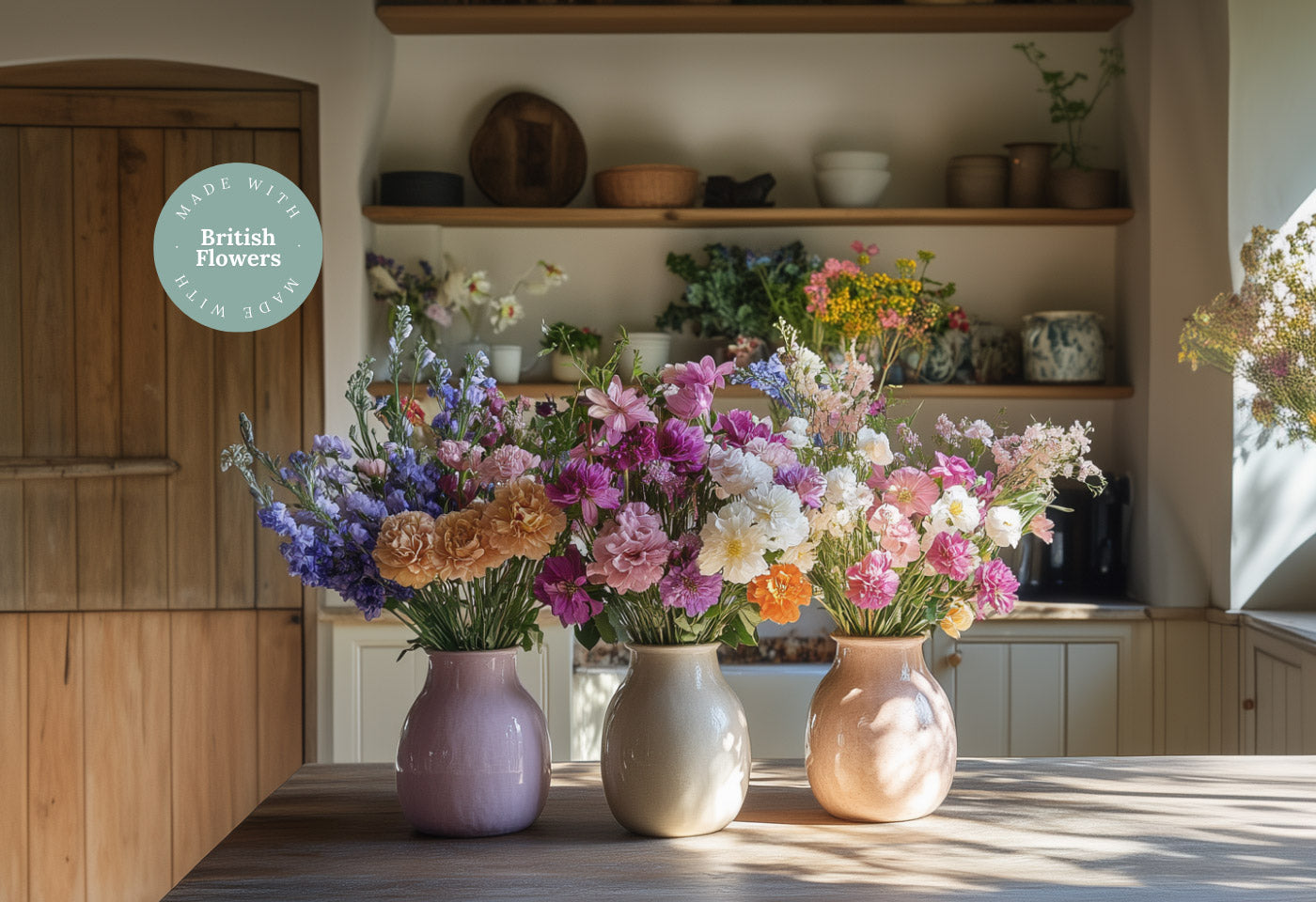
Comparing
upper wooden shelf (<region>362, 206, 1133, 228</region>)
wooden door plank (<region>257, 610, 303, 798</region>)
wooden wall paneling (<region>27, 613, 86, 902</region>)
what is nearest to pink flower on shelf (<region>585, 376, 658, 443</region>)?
upper wooden shelf (<region>362, 206, 1133, 228</region>)

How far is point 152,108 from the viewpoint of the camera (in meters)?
3.12

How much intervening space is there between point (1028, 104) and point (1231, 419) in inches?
44.5

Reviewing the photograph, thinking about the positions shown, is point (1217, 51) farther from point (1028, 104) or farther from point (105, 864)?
point (105, 864)

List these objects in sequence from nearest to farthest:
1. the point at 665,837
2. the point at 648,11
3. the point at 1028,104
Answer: the point at 665,837 → the point at 648,11 → the point at 1028,104

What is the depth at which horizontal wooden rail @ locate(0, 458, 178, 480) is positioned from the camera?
3062 mm

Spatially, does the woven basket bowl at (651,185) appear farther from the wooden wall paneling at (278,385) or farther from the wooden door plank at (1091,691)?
the wooden door plank at (1091,691)

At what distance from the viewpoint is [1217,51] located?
9.20ft

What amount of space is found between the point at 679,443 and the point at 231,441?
7.63 feet

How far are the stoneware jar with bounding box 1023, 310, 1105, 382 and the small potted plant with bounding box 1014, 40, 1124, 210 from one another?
31cm

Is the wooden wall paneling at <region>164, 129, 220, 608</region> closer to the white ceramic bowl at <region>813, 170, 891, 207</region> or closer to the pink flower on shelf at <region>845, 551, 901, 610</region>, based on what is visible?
the white ceramic bowl at <region>813, 170, 891, 207</region>

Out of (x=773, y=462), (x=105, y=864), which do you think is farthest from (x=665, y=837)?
(x=105, y=864)

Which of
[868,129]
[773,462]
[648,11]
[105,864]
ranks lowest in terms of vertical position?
[105,864]

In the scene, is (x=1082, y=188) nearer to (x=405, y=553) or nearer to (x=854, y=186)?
(x=854, y=186)

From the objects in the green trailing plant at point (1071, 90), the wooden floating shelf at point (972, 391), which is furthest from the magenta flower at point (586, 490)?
the green trailing plant at point (1071, 90)
